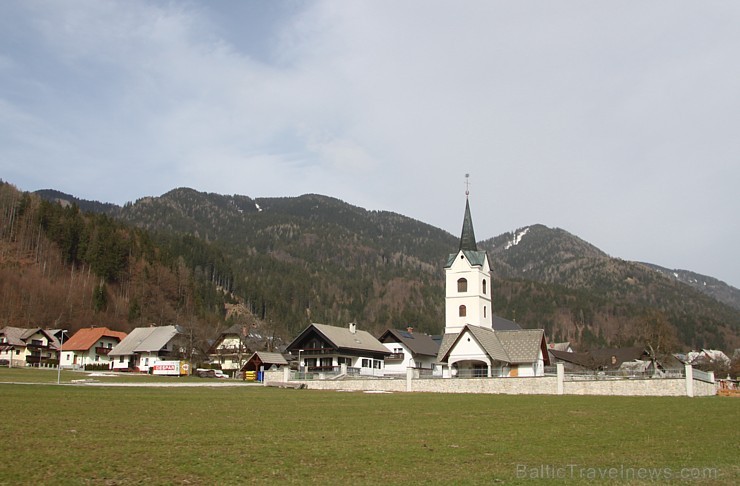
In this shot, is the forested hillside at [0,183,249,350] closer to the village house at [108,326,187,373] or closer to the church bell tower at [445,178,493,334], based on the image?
the village house at [108,326,187,373]

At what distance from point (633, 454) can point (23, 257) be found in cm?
13904

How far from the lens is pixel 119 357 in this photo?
100 meters

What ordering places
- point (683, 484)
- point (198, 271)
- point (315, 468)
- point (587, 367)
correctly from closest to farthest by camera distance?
point (683, 484), point (315, 468), point (587, 367), point (198, 271)

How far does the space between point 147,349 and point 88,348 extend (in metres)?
11.1

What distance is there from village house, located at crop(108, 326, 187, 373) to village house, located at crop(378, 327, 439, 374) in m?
29.9

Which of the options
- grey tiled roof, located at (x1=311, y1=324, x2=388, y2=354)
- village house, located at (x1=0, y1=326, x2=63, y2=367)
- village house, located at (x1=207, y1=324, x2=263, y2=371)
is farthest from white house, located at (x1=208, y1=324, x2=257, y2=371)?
grey tiled roof, located at (x1=311, y1=324, x2=388, y2=354)

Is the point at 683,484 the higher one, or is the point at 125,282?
the point at 125,282

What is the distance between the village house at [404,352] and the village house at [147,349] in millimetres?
29943

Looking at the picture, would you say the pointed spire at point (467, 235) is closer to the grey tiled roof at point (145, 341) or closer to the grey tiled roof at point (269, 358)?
the grey tiled roof at point (269, 358)

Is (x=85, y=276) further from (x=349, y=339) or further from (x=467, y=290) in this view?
(x=467, y=290)

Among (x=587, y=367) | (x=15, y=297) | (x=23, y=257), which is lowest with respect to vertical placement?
(x=587, y=367)

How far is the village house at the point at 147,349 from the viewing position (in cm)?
9488

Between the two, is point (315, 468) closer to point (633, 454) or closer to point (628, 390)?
point (633, 454)

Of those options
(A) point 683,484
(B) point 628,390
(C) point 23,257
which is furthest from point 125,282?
(A) point 683,484
